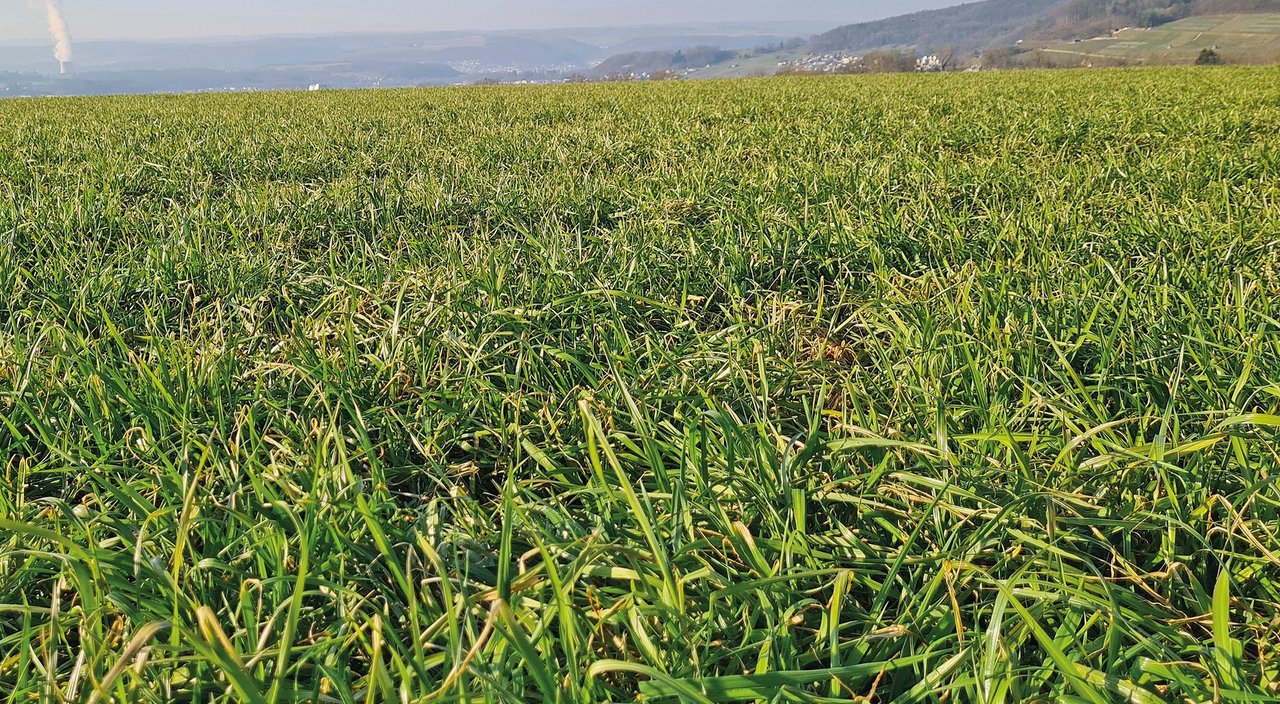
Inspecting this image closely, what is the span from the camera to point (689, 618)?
103 centimetres

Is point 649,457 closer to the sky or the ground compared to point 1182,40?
closer to the ground

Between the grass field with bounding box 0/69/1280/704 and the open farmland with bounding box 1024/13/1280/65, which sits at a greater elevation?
the open farmland with bounding box 1024/13/1280/65

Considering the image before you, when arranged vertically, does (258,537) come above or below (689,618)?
above

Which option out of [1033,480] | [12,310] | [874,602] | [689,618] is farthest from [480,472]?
[12,310]

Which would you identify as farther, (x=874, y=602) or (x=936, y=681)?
(x=874, y=602)

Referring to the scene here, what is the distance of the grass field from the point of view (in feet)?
3.12

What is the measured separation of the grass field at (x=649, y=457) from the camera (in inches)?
37.4

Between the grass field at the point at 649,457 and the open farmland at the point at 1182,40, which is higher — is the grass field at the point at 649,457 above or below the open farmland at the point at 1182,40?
below

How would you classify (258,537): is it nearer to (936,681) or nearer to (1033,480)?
(936,681)

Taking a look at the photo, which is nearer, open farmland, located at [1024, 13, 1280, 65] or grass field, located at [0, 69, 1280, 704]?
grass field, located at [0, 69, 1280, 704]

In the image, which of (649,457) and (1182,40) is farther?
(1182,40)

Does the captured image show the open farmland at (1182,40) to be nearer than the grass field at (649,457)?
No

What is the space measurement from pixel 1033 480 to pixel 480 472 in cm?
116

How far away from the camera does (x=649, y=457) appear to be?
4.44ft
